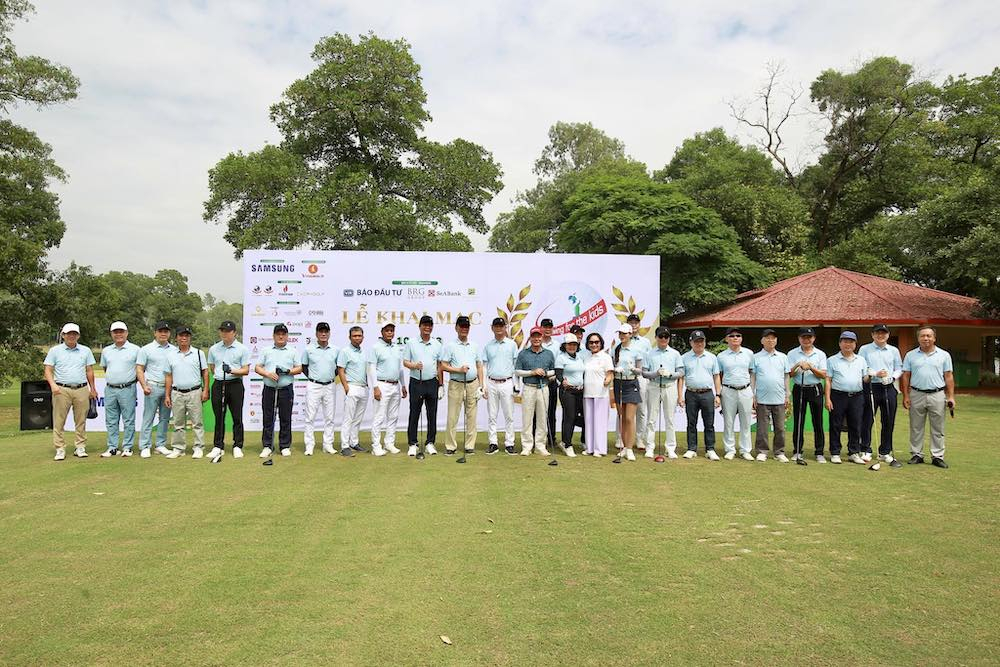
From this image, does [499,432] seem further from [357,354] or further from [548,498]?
[548,498]

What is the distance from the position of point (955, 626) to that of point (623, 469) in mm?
→ 4342

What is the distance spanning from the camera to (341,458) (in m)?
8.21

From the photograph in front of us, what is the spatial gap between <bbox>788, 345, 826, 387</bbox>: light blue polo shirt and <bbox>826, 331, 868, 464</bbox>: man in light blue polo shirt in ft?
0.41

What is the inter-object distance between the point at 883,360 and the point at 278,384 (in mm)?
7049

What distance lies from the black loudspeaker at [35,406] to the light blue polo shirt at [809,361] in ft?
36.7

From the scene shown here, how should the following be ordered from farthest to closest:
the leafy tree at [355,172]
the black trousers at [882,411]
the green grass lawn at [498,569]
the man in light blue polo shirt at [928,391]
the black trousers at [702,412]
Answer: the leafy tree at [355,172] < the black trousers at [702,412] < the black trousers at [882,411] < the man in light blue polo shirt at [928,391] < the green grass lawn at [498,569]

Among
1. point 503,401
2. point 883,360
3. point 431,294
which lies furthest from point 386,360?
point 883,360

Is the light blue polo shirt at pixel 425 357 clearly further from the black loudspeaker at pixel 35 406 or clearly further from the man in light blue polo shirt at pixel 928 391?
the black loudspeaker at pixel 35 406

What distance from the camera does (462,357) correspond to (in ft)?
28.2

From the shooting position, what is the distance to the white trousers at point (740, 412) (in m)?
8.26

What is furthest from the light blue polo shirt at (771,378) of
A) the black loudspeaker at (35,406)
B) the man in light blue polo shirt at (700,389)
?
the black loudspeaker at (35,406)

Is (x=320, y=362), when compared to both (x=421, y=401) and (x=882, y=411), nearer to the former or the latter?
(x=421, y=401)

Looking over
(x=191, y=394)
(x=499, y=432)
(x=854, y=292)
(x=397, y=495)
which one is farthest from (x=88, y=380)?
(x=854, y=292)

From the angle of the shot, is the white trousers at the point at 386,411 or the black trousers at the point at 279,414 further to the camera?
the white trousers at the point at 386,411
